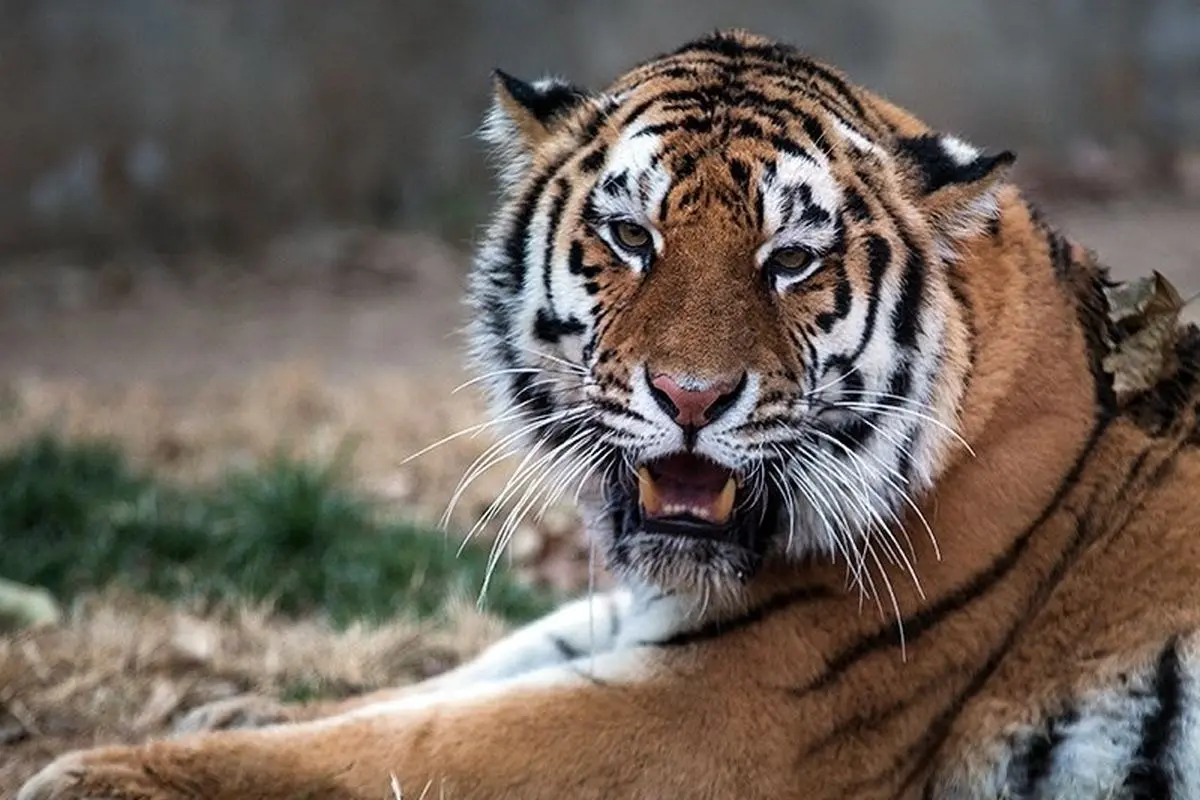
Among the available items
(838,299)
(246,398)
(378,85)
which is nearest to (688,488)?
(838,299)

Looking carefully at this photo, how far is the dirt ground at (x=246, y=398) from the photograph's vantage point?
3.14m

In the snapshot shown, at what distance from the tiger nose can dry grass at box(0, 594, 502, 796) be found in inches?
49.7

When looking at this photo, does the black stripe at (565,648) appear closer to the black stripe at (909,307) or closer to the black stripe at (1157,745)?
the black stripe at (909,307)

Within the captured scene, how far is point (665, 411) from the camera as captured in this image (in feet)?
7.05

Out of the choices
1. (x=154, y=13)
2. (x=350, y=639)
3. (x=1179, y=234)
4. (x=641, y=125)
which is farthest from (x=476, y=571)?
(x=1179, y=234)

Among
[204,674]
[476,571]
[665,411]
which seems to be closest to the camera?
[665,411]

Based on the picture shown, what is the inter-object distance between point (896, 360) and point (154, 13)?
19.5 ft

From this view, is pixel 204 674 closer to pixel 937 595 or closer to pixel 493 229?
pixel 493 229

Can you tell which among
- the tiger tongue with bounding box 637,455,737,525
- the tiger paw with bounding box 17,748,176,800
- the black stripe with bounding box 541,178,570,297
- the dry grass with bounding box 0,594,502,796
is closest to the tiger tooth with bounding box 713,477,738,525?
the tiger tongue with bounding box 637,455,737,525

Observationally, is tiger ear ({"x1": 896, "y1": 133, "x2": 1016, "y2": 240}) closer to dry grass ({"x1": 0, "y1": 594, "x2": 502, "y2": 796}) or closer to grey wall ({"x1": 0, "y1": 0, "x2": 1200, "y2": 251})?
dry grass ({"x1": 0, "y1": 594, "x2": 502, "y2": 796})

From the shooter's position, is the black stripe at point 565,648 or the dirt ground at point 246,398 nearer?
the black stripe at point 565,648

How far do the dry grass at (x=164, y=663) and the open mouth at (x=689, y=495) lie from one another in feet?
3.72

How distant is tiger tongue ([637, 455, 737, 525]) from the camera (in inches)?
88.5

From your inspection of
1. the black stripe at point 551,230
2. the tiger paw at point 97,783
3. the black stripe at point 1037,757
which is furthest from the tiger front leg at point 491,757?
the black stripe at point 551,230
